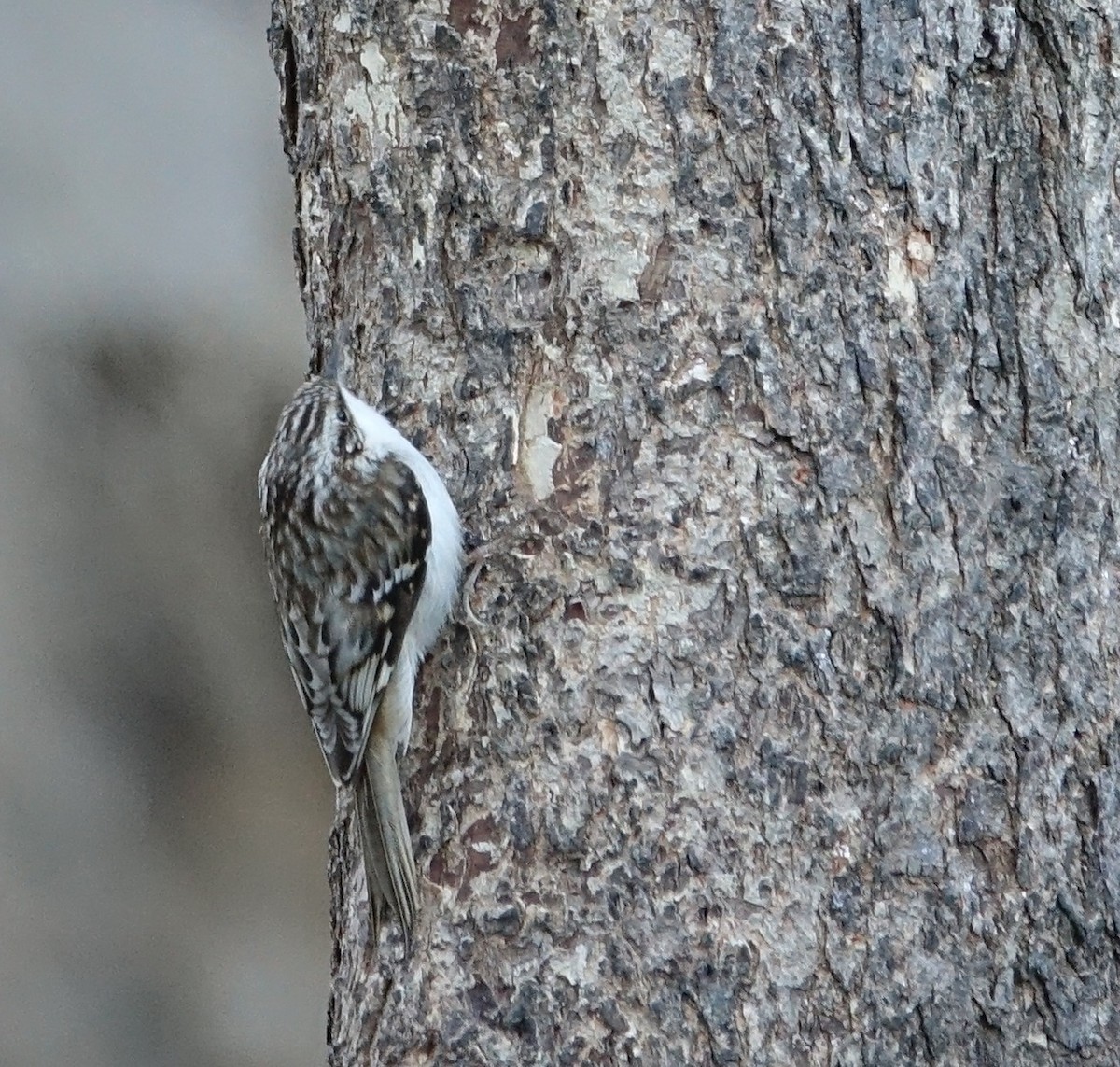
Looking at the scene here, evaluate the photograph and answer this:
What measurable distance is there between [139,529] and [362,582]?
2.41 meters

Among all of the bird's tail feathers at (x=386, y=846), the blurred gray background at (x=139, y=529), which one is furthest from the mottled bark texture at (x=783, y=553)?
the blurred gray background at (x=139, y=529)

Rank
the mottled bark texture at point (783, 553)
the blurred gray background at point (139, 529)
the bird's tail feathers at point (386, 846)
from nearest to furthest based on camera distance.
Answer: the mottled bark texture at point (783, 553), the bird's tail feathers at point (386, 846), the blurred gray background at point (139, 529)

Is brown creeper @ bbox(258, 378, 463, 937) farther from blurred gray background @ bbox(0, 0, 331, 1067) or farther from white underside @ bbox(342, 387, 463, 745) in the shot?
blurred gray background @ bbox(0, 0, 331, 1067)

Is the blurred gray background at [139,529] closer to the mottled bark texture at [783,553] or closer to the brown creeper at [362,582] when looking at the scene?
the brown creeper at [362,582]

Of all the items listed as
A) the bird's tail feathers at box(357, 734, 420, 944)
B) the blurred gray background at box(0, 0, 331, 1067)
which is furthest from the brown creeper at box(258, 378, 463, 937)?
the blurred gray background at box(0, 0, 331, 1067)

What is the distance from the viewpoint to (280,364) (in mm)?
4926

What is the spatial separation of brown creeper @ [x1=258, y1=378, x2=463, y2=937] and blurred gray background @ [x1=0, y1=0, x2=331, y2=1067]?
2.10 metres

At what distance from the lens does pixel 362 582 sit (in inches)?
102

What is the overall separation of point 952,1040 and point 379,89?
1.41m

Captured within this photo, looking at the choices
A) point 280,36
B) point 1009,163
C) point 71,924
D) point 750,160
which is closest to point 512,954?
point 750,160

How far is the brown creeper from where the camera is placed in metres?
2.17

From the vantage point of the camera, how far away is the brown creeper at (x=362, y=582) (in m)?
2.17

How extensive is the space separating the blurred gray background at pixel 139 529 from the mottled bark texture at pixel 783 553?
9.26 ft

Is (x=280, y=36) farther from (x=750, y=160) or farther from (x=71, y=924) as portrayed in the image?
(x=71, y=924)
